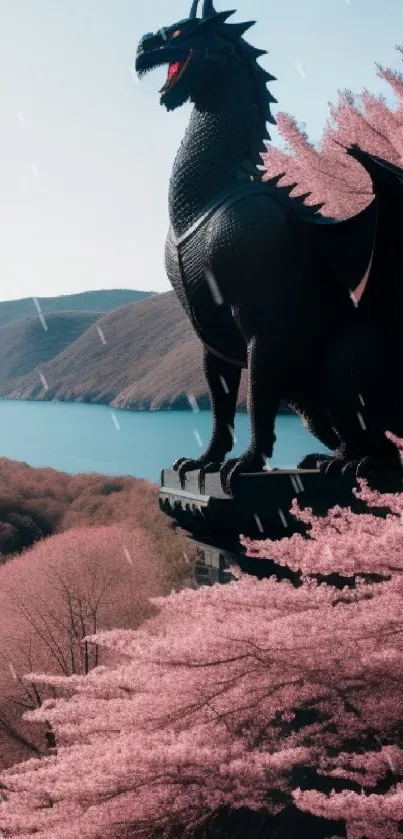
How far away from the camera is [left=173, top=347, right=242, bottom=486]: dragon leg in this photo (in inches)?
231

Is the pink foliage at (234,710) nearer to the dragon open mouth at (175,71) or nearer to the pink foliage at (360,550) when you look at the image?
the pink foliage at (360,550)

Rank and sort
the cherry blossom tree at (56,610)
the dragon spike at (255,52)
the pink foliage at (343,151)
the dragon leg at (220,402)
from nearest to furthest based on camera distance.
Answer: the dragon spike at (255,52) < the dragon leg at (220,402) < the pink foliage at (343,151) < the cherry blossom tree at (56,610)

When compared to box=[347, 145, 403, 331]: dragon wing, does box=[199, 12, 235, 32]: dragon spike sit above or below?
above

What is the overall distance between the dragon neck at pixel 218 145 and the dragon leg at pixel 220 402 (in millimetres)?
944

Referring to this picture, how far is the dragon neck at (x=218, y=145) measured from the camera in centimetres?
534

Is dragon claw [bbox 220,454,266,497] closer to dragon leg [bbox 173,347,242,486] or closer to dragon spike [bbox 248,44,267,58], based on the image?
dragon leg [bbox 173,347,242,486]

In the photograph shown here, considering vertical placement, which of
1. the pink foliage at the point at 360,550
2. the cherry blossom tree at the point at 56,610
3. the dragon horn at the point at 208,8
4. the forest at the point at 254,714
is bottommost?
the cherry blossom tree at the point at 56,610

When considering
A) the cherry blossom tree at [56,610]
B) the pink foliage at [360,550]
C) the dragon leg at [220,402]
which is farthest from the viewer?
the cherry blossom tree at [56,610]

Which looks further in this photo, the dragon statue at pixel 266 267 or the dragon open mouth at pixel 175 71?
the dragon open mouth at pixel 175 71

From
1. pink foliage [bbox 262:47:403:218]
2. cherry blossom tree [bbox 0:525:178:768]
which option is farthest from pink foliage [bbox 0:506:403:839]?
cherry blossom tree [bbox 0:525:178:768]

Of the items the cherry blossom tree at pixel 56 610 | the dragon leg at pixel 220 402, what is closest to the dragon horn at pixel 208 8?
the dragon leg at pixel 220 402

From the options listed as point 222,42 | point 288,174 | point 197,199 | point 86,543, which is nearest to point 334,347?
point 197,199

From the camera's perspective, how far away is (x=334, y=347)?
17.2ft

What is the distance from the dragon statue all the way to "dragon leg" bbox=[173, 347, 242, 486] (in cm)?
35
